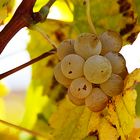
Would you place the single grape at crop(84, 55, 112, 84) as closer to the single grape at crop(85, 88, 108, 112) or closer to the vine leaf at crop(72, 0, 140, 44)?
the single grape at crop(85, 88, 108, 112)

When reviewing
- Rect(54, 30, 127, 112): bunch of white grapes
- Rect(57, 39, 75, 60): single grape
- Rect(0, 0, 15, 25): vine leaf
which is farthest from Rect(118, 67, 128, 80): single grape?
Rect(0, 0, 15, 25): vine leaf

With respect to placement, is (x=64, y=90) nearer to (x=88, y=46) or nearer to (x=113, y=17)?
(x=113, y=17)

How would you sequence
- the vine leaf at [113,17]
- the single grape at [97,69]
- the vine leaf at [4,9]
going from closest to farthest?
the single grape at [97,69] → the vine leaf at [4,9] → the vine leaf at [113,17]

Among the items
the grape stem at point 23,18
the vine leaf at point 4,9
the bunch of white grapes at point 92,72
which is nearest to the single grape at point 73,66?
the bunch of white grapes at point 92,72

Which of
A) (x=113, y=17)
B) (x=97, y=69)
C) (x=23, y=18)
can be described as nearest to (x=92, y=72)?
(x=97, y=69)

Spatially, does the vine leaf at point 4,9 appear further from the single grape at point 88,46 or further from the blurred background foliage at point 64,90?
the single grape at point 88,46
